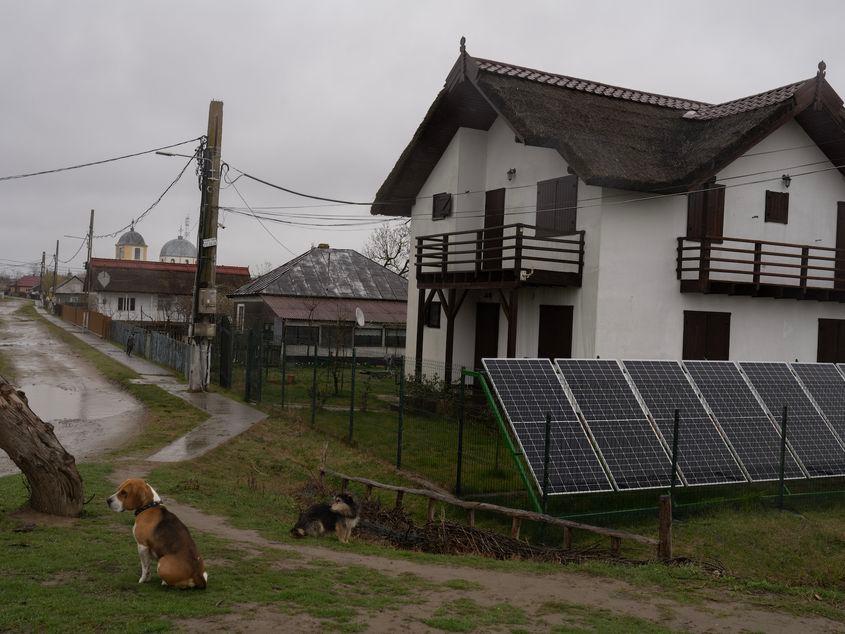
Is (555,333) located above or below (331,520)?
above

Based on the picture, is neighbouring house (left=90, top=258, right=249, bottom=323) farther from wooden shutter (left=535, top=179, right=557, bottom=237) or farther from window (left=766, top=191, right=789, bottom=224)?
window (left=766, top=191, right=789, bottom=224)

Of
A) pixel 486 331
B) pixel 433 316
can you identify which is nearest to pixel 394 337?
pixel 433 316

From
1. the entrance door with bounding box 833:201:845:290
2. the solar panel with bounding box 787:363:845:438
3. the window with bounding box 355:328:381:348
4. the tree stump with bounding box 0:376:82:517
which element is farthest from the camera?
the window with bounding box 355:328:381:348

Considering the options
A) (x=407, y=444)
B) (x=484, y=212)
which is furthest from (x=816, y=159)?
(x=407, y=444)

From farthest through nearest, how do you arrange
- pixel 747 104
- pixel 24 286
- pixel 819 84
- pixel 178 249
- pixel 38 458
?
1. pixel 24 286
2. pixel 178 249
3. pixel 747 104
4. pixel 819 84
5. pixel 38 458

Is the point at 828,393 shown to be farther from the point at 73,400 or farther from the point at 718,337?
the point at 73,400

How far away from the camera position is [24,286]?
175 metres

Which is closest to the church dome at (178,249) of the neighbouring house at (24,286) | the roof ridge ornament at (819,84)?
the neighbouring house at (24,286)

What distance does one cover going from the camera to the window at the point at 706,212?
20.4 meters

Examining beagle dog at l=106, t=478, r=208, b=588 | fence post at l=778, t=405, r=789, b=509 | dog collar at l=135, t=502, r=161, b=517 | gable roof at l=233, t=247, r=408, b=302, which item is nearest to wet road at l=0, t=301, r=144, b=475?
dog collar at l=135, t=502, r=161, b=517

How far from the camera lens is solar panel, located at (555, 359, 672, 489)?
11.9 meters

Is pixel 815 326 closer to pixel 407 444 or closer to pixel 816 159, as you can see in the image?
pixel 816 159

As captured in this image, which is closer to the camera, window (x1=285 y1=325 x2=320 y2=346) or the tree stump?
the tree stump

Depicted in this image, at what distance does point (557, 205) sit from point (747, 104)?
575cm
